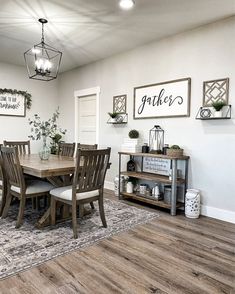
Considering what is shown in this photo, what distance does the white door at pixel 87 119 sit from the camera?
528 cm

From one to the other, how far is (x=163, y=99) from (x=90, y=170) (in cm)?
190

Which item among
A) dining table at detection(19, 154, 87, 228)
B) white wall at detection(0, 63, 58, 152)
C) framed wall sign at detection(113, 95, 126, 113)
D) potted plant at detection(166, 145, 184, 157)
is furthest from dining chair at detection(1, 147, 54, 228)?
white wall at detection(0, 63, 58, 152)

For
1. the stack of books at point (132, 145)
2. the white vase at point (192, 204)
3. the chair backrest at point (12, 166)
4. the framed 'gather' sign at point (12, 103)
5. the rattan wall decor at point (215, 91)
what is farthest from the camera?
the framed 'gather' sign at point (12, 103)

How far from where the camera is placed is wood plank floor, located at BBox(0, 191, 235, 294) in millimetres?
1762

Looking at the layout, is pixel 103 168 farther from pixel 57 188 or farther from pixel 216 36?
pixel 216 36

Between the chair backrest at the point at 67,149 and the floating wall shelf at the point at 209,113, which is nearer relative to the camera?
the floating wall shelf at the point at 209,113

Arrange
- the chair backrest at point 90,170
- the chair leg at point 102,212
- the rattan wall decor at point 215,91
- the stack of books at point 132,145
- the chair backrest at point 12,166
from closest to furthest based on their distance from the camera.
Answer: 1. the chair backrest at point 90,170
2. the chair backrest at point 12,166
3. the chair leg at point 102,212
4. the rattan wall decor at point 215,91
5. the stack of books at point 132,145

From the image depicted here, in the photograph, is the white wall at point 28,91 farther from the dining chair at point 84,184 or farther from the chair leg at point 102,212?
the chair leg at point 102,212

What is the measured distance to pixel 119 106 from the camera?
181 inches

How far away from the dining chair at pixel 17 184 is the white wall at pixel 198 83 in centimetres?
202

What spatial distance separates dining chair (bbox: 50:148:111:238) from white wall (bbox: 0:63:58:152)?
3231mm

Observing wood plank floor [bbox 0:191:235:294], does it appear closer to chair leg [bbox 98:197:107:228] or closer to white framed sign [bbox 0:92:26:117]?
chair leg [bbox 98:197:107:228]

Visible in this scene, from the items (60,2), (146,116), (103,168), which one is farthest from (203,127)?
(60,2)

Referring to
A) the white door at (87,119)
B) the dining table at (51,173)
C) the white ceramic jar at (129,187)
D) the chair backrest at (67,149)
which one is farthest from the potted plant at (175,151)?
the white door at (87,119)
